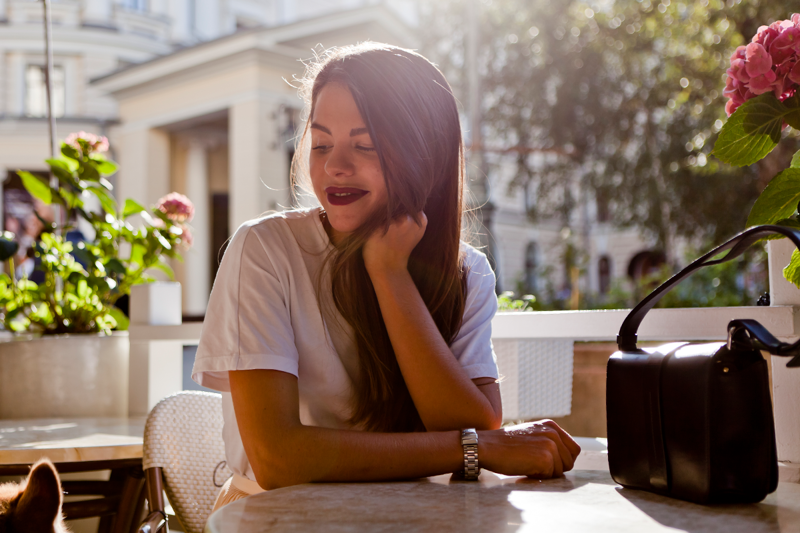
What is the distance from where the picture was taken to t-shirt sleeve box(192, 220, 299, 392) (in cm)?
126

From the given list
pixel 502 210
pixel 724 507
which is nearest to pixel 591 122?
pixel 724 507

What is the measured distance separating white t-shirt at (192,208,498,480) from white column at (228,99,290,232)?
1088 centimetres

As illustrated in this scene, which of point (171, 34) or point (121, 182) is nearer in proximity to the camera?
point (121, 182)

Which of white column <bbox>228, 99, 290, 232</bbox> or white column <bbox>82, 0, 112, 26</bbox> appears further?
white column <bbox>82, 0, 112, 26</bbox>

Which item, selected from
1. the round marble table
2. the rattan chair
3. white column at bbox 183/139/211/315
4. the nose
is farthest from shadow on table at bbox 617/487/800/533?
white column at bbox 183/139/211/315

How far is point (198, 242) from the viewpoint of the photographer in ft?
46.5

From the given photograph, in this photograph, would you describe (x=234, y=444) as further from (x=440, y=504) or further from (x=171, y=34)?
(x=171, y=34)

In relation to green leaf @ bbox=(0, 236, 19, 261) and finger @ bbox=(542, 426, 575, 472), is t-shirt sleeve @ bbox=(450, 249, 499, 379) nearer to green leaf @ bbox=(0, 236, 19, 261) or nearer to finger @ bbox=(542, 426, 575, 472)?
finger @ bbox=(542, 426, 575, 472)

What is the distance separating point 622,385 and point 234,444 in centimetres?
82

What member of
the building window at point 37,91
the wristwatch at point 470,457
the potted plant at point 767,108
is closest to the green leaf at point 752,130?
the potted plant at point 767,108

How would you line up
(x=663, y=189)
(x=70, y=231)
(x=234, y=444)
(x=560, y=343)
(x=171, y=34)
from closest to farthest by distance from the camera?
(x=234, y=444) < (x=560, y=343) < (x=70, y=231) < (x=663, y=189) < (x=171, y=34)

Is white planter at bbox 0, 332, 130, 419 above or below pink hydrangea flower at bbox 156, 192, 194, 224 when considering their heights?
below

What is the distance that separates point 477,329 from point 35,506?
94 centimetres

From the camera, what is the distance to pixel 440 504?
96 centimetres
